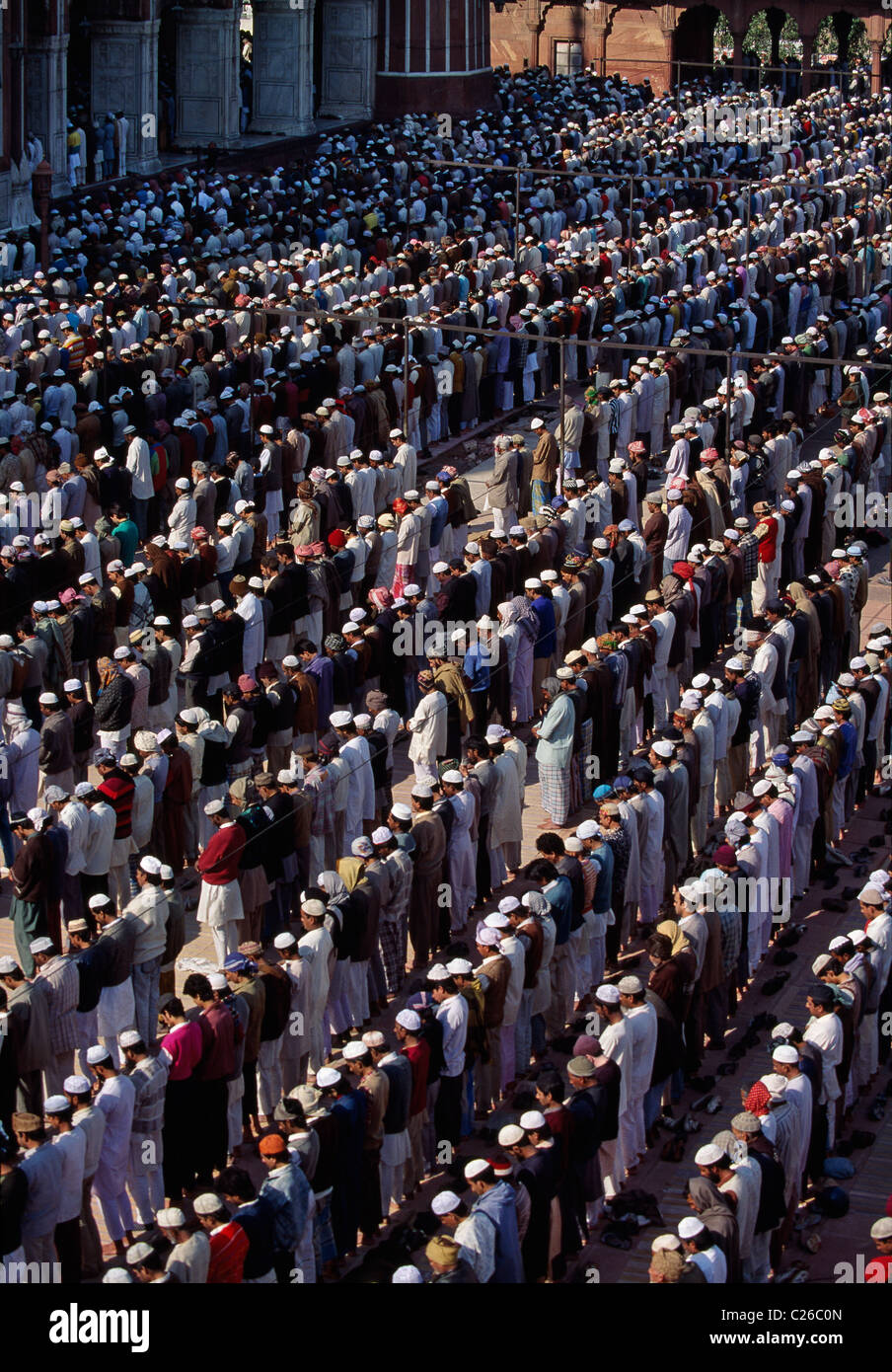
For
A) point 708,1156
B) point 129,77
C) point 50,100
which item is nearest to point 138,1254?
Result: point 708,1156

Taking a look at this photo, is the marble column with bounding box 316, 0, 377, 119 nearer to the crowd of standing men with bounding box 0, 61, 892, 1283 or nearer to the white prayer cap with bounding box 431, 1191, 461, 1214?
the crowd of standing men with bounding box 0, 61, 892, 1283

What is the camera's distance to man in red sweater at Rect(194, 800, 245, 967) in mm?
18016

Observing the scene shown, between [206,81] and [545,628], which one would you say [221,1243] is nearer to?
[545,628]

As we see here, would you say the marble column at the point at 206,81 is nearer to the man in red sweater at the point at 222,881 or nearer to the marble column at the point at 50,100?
the marble column at the point at 50,100

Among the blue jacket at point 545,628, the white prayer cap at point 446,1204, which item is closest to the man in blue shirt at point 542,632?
the blue jacket at point 545,628

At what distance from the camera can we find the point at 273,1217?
1451 cm

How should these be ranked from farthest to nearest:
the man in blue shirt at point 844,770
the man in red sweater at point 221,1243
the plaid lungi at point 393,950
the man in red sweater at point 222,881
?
the man in blue shirt at point 844,770 < the plaid lungi at point 393,950 < the man in red sweater at point 222,881 < the man in red sweater at point 221,1243

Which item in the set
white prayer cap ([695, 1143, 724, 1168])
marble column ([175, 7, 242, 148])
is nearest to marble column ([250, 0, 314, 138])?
marble column ([175, 7, 242, 148])

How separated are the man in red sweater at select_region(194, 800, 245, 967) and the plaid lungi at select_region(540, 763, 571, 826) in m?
3.75

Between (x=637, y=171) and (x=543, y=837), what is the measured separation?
101 feet

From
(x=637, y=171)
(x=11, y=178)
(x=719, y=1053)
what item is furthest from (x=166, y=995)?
(x=637, y=171)

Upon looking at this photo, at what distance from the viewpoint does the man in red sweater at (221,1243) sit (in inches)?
551

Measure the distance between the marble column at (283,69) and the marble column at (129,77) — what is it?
5631 mm

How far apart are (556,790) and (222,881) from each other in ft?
13.8
